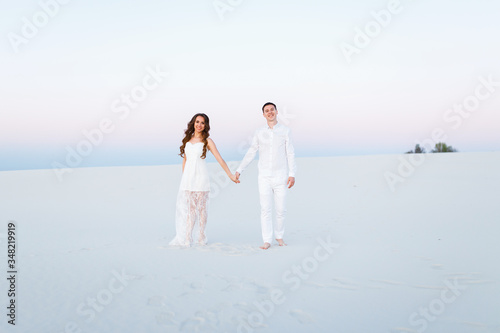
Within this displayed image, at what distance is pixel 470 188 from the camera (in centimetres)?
1159

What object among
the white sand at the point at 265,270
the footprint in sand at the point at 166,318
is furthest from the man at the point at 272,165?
the footprint in sand at the point at 166,318

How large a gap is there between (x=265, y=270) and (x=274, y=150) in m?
1.84

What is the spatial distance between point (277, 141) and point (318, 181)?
30.9 feet

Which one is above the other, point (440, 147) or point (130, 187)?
point (440, 147)

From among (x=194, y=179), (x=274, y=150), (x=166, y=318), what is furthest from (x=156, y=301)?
(x=274, y=150)

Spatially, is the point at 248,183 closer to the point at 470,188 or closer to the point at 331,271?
the point at 470,188

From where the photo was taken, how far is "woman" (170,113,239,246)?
216 inches

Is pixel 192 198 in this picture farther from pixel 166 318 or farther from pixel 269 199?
pixel 166 318

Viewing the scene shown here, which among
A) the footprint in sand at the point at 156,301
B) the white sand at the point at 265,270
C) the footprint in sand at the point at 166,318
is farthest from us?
the footprint in sand at the point at 156,301

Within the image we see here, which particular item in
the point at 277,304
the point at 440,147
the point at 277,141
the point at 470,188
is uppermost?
the point at 440,147

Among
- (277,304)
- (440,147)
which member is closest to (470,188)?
(277,304)

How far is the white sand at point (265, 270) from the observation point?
3.06 metres

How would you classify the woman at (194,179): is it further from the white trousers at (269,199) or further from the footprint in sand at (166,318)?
→ the footprint in sand at (166,318)

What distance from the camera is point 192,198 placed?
18.6ft
